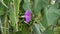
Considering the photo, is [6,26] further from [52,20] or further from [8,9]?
[52,20]

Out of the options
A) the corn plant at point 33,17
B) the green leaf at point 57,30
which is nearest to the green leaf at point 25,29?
the corn plant at point 33,17

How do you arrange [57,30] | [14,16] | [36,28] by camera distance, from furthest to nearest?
[57,30] → [36,28] → [14,16]

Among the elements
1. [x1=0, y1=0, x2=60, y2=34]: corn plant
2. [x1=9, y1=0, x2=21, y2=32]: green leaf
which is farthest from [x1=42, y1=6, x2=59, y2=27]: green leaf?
[x1=9, y1=0, x2=21, y2=32]: green leaf

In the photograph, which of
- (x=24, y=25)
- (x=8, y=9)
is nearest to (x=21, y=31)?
(x=24, y=25)

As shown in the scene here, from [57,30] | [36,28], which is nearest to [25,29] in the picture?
[36,28]

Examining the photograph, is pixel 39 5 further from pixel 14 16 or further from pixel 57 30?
pixel 57 30

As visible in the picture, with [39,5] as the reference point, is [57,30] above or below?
below

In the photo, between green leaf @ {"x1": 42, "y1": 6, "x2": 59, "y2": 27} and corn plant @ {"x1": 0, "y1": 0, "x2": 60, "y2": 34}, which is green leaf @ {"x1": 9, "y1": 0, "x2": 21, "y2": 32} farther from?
green leaf @ {"x1": 42, "y1": 6, "x2": 59, "y2": 27}

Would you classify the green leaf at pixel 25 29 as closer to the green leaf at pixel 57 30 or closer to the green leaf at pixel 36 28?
the green leaf at pixel 36 28
